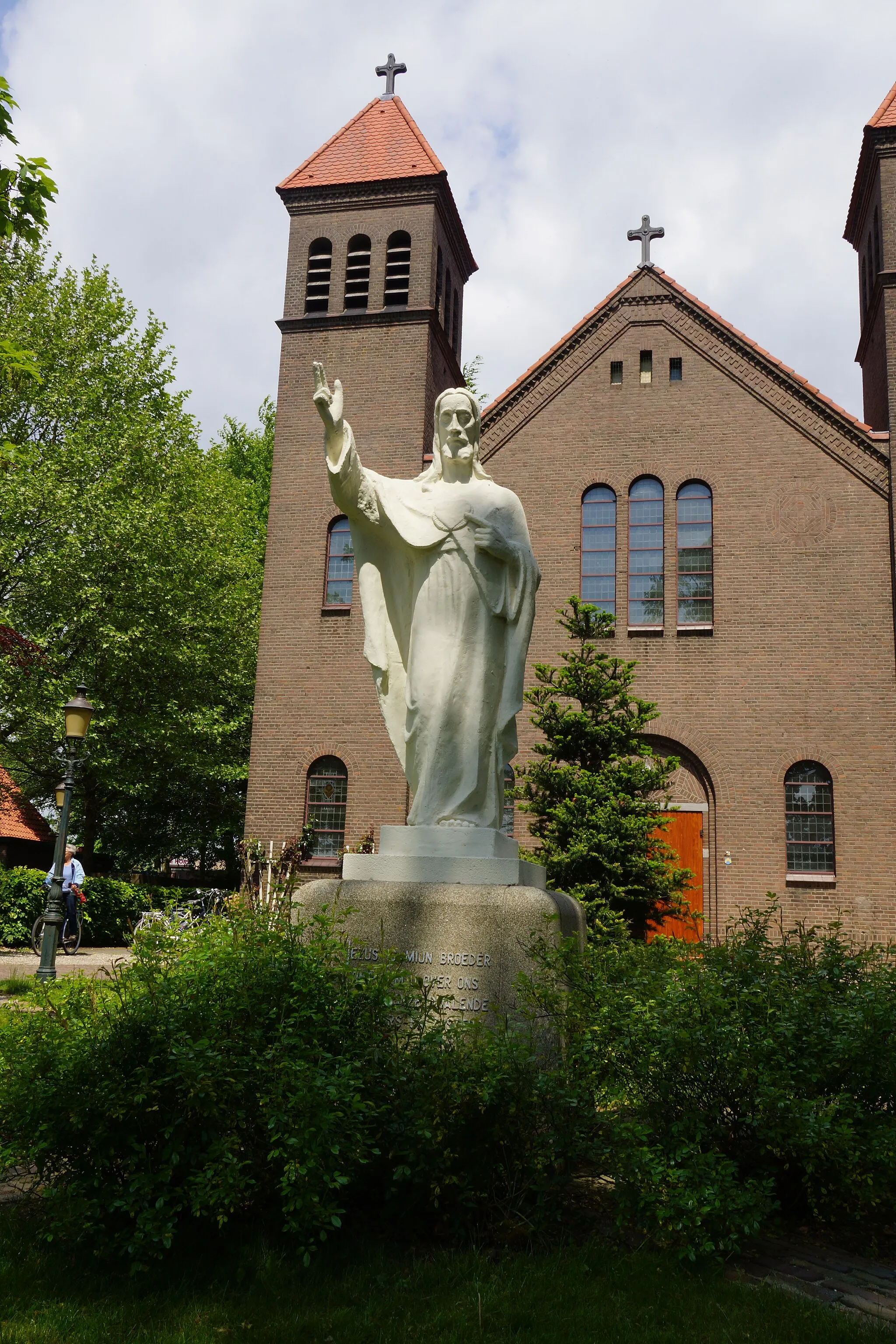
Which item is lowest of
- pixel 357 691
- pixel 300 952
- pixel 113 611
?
pixel 300 952

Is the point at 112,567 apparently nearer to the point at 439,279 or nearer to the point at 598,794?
the point at 439,279

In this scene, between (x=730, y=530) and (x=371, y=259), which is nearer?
(x=730, y=530)

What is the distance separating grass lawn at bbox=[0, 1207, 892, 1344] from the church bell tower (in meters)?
15.4

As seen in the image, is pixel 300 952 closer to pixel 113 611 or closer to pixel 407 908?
pixel 407 908

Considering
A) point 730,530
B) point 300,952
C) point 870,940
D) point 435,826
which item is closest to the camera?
point 300,952

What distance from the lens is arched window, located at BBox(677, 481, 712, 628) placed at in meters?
19.6

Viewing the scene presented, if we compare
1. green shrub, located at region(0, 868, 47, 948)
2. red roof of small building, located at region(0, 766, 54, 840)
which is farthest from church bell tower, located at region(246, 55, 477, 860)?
red roof of small building, located at region(0, 766, 54, 840)

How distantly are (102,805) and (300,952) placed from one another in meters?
23.0

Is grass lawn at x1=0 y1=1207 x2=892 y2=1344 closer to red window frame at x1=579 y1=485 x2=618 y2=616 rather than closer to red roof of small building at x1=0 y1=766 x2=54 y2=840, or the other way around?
red window frame at x1=579 y1=485 x2=618 y2=616

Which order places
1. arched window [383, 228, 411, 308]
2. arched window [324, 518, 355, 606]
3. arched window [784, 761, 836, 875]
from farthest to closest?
arched window [383, 228, 411, 308]
arched window [324, 518, 355, 606]
arched window [784, 761, 836, 875]

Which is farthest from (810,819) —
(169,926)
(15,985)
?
(169,926)

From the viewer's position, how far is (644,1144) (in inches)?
159

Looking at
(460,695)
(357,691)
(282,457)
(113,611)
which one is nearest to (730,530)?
(357,691)

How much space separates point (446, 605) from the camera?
5.70 m
